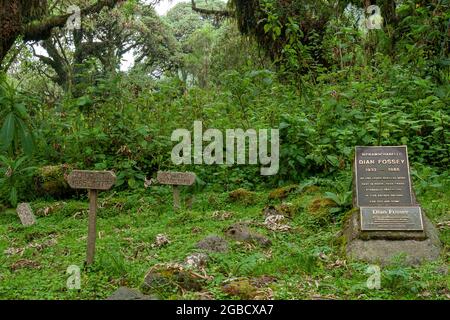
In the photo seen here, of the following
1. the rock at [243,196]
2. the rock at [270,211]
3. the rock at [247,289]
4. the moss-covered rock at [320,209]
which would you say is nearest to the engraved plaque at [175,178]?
the rock at [243,196]

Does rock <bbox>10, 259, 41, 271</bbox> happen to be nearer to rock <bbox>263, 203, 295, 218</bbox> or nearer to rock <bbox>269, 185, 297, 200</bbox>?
rock <bbox>263, 203, 295, 218</bbox>

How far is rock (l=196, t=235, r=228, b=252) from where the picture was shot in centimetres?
506

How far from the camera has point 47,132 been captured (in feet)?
29.1

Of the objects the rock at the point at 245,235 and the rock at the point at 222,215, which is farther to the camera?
the rock at the point at 222,215

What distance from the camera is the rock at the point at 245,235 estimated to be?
5.36m

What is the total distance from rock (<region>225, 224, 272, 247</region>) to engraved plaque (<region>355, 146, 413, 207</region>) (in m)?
1.12

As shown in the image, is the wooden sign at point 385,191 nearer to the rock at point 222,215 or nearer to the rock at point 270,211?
the rock at point 270,211

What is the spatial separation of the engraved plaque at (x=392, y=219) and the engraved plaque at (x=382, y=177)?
20cm

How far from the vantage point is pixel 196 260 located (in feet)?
15.2

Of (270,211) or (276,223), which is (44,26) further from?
(276,223)
